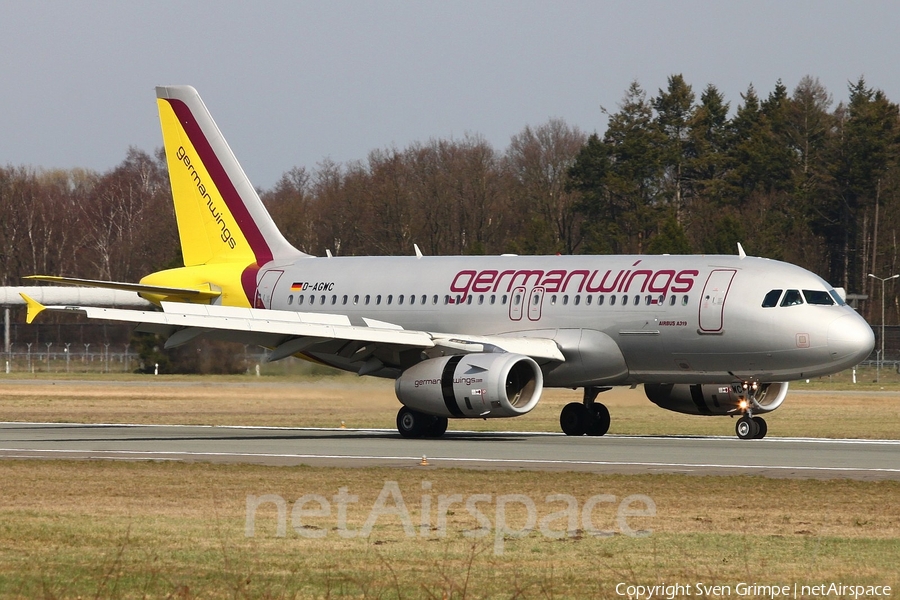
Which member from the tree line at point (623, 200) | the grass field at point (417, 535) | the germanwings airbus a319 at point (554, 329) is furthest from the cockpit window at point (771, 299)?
the tree line at point (623, 200)

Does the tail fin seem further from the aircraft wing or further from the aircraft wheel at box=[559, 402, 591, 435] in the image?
the aircraft wheel at box=[559, 402, 591, 435]

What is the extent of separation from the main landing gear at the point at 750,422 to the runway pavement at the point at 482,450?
1.17 ft

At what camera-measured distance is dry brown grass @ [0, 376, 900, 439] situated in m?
37.5

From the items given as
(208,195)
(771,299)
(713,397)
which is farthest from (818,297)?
(208,195)

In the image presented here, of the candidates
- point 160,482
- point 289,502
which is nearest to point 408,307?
point 160,482

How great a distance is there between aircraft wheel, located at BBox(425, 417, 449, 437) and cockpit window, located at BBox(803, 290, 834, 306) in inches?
324

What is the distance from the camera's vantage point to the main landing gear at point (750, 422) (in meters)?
32.1

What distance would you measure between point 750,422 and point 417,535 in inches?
713

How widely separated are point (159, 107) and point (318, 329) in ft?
39.3

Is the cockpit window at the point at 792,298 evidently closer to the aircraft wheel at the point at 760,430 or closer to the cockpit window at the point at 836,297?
the cockpit window at the point at 836,297

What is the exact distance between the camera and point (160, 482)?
21.2 meters

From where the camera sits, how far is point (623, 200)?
102 meters

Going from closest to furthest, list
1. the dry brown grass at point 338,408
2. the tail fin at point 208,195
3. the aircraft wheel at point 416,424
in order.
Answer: the aircraft wheel at point 416,424, the dry brown grass at point 338,408, the tail fin at point 208,195

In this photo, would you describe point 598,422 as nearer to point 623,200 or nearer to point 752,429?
point 752,429
